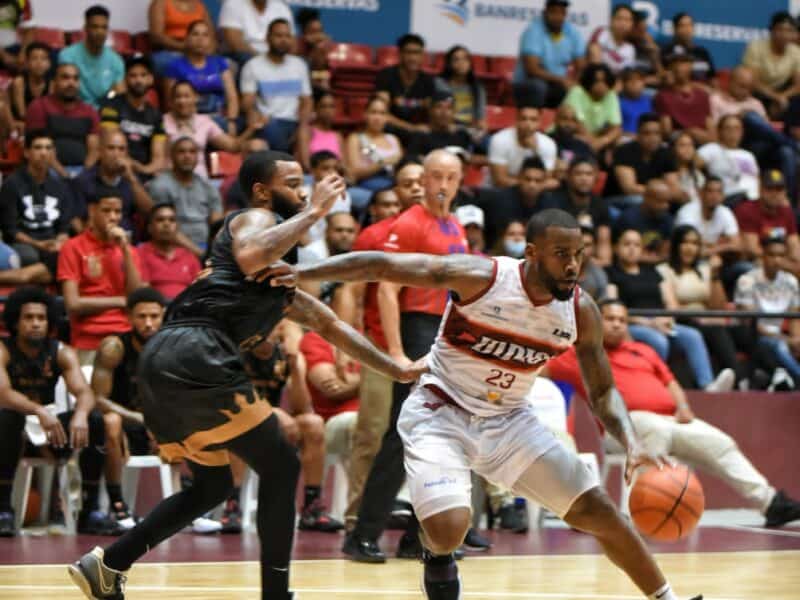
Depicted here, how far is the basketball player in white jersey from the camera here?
5.86 meters

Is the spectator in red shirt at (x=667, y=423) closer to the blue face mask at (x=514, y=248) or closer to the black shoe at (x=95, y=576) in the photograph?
the blue face mask at (x=514, y=248)

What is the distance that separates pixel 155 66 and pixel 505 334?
8706mm

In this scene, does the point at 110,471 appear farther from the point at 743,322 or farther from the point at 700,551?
the point at 743,322

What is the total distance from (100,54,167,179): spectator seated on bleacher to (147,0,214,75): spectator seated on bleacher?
1.00 m

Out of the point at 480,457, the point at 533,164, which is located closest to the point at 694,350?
the point at 533,164

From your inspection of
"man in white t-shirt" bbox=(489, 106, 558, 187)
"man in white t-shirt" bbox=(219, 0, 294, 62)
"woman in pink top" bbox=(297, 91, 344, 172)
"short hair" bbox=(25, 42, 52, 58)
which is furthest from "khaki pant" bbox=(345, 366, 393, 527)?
"man in white t-shirt" bbox=(219, 0, 294, 62)

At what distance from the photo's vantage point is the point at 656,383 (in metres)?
11.6

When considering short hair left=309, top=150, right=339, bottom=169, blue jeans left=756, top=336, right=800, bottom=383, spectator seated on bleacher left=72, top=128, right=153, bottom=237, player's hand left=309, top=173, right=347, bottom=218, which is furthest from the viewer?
blue jeans left=756, top=336, right=800, bottom=383

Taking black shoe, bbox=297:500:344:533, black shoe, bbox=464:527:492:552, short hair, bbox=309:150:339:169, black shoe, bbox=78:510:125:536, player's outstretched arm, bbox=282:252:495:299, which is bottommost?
black shoe, bbox=297:500:344:533

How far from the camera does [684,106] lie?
16.6 m

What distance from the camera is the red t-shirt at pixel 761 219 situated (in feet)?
49.9

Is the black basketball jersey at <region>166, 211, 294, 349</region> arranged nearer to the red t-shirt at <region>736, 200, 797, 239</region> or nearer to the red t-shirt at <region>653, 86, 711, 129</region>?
the red t-shirt at <region>736, 200, 797, 239</region>

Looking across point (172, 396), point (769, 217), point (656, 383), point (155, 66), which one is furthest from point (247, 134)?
point (172, 396)

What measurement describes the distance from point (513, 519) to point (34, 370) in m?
3.58
